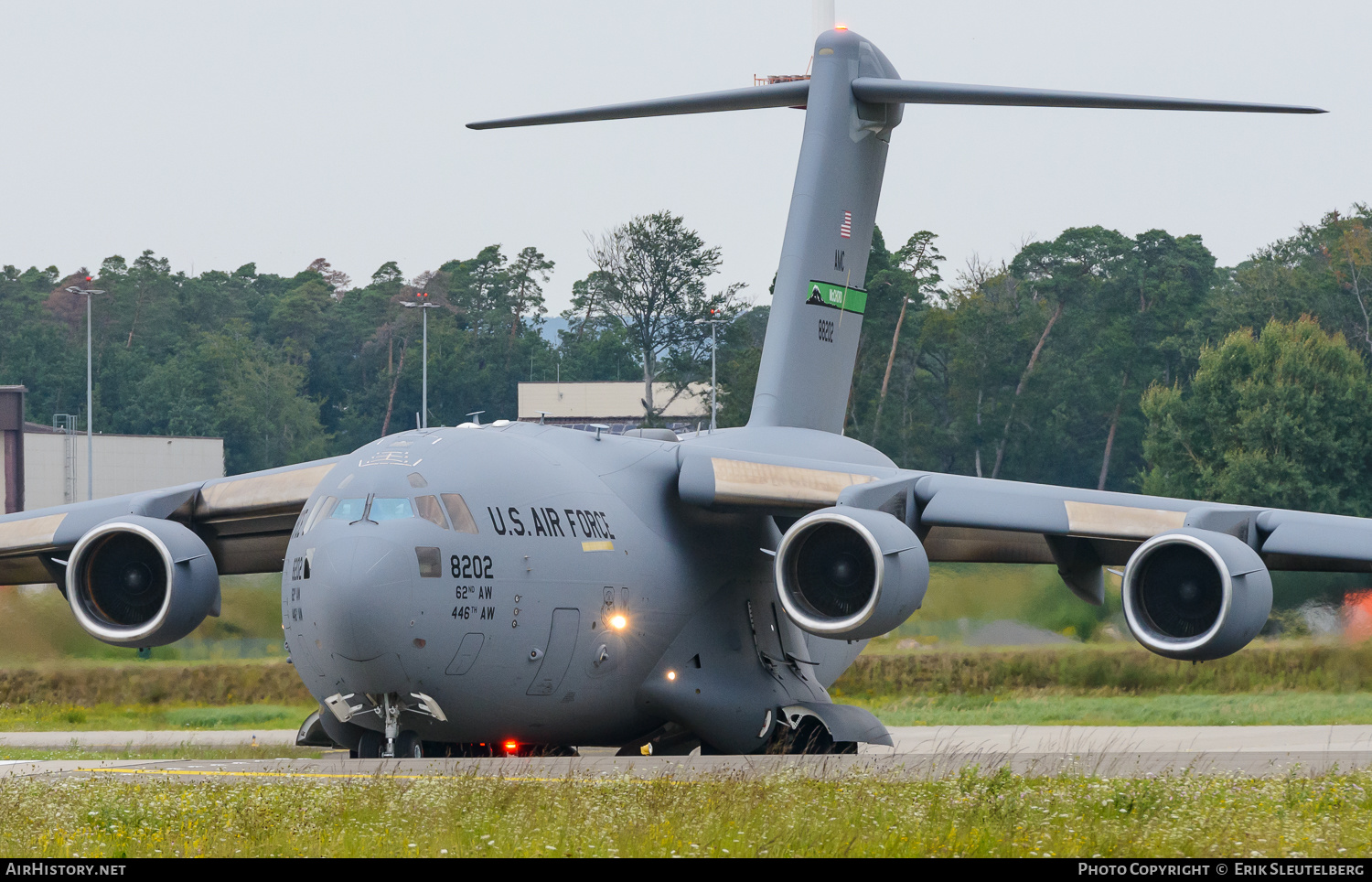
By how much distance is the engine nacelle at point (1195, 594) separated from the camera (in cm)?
1140

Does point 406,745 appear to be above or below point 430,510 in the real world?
below

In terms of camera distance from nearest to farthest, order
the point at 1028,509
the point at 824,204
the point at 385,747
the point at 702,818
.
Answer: the point at 702,818 < the point at 385,747 < the point at 1028,509 < the point at 824,204

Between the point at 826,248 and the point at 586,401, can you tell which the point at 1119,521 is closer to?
the point at 826,248

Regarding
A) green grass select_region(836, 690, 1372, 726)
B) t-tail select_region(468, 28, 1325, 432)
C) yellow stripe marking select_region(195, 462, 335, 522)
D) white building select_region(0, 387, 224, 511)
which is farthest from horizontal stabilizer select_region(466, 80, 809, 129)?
white building select_region(0, 387, 224, 511)

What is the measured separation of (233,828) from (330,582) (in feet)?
11.1

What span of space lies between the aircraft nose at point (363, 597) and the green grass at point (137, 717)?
31.0ft

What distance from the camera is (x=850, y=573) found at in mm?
12070

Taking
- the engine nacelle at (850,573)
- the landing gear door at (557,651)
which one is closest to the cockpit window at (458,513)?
the landing gear door at (557,651)

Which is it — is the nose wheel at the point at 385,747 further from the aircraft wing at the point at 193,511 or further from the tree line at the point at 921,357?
the tree line at the point at 921,357

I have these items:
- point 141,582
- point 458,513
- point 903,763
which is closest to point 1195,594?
point 903,763

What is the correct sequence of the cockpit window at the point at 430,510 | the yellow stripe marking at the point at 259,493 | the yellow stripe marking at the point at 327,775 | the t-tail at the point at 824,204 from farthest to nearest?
the t-tail at the point at 824,204 → the yellow stripe marking at the point at 259,493 → the cockpit window at the point at 430,510 → the yellow stripe marking at the point at 327,775

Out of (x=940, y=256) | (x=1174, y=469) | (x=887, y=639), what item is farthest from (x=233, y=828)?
(x=940, y=256)

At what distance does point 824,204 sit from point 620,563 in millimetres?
5467
